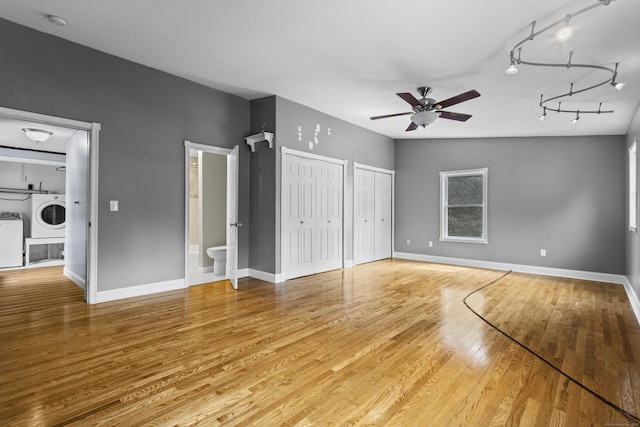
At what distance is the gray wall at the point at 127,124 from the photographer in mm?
3518

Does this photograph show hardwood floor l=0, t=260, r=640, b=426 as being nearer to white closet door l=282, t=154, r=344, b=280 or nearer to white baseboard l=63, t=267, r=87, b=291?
white baseboard l=63, t=267, r=87, b=291

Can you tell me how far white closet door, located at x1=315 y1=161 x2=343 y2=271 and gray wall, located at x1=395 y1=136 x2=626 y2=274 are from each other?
91.7 inches

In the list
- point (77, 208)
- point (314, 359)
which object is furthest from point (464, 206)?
point (77, 208)

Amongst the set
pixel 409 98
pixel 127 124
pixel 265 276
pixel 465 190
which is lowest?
pixel 265 276

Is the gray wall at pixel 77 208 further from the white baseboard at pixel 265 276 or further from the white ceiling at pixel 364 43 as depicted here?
the white baseboard at pixel 265 276

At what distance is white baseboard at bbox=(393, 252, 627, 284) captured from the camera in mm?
5844

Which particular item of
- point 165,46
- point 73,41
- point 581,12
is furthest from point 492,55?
point 73,41

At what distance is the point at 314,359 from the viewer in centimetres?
262

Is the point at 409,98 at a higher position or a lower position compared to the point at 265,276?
higher

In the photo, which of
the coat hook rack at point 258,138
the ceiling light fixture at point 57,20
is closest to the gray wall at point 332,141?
the coat hook rack at point 258,138

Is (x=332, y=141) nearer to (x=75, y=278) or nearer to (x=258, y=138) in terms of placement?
(x=258, y=138)

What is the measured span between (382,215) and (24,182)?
25.5 ft

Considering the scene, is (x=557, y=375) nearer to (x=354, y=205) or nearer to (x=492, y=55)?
(x=492, y=55)

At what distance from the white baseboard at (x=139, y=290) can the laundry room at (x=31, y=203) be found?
13.1ft
